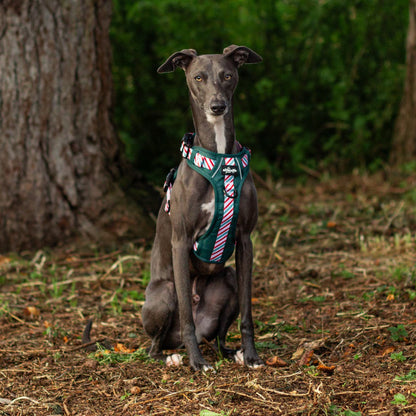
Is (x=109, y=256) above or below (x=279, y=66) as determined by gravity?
below

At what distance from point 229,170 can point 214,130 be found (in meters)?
0.27

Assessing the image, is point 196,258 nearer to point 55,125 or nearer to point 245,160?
point 245,160

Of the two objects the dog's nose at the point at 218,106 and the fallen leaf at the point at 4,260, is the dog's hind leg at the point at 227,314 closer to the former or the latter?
the dog's nose at the point at 218,106

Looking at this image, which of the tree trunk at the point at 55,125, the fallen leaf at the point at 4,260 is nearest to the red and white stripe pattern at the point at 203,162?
the tree trunk at the point at 55,125

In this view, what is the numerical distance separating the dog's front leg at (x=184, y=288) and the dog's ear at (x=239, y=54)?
1.17 meters

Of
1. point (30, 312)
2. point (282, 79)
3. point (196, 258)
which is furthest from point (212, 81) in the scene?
point (282, 79)

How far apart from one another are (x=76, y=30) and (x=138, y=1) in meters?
2.53

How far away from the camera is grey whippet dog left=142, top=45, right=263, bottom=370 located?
363 centimetres

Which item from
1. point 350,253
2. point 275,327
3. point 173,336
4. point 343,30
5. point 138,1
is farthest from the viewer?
point 343,30

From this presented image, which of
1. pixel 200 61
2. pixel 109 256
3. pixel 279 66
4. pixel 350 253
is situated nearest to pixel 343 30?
pixel 279 66

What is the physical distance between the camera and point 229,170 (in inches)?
144

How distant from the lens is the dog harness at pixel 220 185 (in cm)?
363

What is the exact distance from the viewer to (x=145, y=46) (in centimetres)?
859

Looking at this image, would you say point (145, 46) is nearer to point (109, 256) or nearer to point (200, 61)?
point (109, 256)
